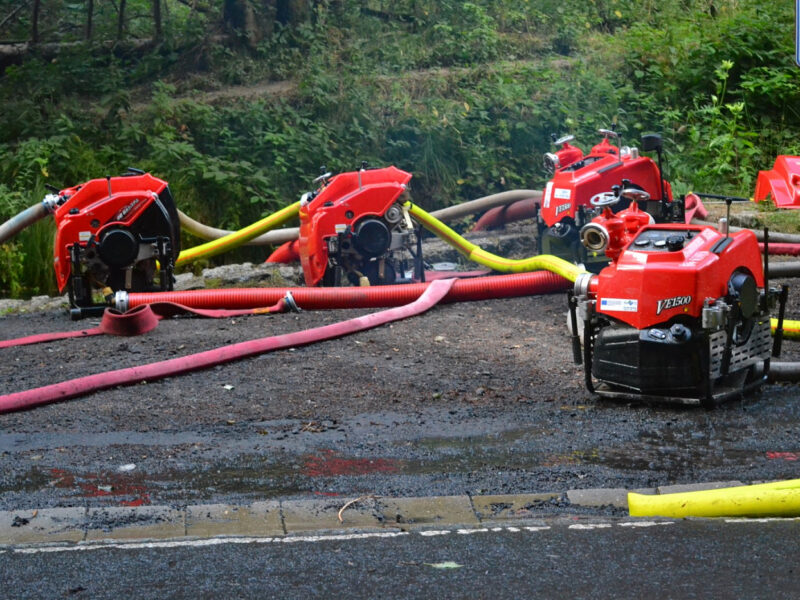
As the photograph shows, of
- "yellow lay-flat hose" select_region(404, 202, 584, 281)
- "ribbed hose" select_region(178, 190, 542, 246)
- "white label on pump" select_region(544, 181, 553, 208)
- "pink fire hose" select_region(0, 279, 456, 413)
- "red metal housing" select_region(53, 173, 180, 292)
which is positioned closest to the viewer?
"pink fire hose" select_region(0, 279, 456, 413)

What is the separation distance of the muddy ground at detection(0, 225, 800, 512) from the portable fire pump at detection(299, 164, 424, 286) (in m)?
1.98

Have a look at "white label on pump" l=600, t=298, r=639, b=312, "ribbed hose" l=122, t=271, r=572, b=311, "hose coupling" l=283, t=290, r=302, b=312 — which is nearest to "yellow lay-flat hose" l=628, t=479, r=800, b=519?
"white label on pump" l=600, t=298, r=639, b=312

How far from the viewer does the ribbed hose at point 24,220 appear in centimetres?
1120

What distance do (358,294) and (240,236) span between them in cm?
302

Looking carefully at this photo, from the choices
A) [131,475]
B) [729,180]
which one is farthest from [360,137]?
[131,475]

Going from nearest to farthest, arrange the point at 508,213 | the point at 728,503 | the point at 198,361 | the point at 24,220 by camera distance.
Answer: the point at 728,503 → the point at 198,361 → the point at 24,220 → the point at 508,213

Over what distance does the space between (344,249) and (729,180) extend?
25.6ft

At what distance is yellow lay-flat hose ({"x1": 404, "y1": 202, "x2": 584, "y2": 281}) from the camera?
1020 centimetres

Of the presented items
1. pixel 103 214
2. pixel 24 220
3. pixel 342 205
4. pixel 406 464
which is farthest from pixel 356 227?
pixel 406 464

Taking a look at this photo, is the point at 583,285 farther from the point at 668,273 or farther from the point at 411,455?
the point at 411,455

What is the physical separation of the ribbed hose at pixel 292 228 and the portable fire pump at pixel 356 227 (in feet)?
6.09

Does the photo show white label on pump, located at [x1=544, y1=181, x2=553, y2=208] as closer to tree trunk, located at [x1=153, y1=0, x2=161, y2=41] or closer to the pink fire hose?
the pink fire hose

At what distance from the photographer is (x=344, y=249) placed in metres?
11.0

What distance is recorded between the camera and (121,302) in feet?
32.8
